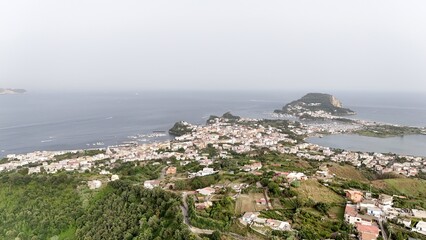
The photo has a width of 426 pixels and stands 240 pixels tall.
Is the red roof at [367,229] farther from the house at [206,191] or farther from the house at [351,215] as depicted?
the house at [206,191]

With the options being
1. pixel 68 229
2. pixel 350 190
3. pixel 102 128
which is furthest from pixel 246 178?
pixel 102 128

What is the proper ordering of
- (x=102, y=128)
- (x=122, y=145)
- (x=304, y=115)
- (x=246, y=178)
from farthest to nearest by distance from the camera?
(x=304, y=115)
(x=102, y=128)
(x=122, y=145)
(x=246, y=178)

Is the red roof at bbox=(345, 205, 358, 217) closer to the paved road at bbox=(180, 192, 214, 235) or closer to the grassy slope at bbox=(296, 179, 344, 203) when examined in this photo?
the grassy slope at bbox=(296, 179, 344, 203)

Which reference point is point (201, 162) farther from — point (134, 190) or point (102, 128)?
point (102, 128)

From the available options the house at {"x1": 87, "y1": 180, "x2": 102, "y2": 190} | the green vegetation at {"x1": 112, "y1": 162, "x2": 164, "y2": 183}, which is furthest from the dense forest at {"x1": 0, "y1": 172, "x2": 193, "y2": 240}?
the green vegetation at {"x1": 112, "y1": 162, "x2": 164, "y2": 183}

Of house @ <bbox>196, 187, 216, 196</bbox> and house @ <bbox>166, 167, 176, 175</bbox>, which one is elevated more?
house @ <bbox>196, 187, 216, 196</bbox>

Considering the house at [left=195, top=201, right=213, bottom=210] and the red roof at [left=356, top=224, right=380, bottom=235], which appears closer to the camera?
the red roof at [left=356, top=224, right=380, bottom=235]
